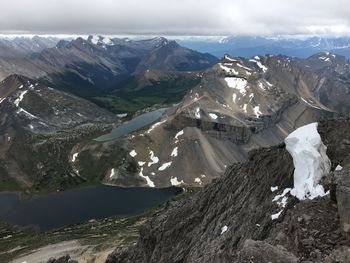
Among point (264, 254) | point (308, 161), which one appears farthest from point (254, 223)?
point (264, 254)

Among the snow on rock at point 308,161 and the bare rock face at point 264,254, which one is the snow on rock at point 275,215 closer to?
the snow on rock at point 308,161

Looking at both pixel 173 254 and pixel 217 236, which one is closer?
pixel 217 236

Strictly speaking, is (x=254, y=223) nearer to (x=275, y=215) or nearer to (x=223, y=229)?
(x=275, y=215)

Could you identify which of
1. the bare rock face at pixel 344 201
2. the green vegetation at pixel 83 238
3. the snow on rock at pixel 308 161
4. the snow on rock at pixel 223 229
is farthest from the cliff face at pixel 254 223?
the green vegetation at pixel 83 238

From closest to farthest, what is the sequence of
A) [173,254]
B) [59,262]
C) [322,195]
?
[322,195], [173,254], [59,262]

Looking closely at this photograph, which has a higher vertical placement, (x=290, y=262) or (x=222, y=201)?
(x=290, y=262)

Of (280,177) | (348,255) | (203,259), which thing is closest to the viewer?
(348,255)

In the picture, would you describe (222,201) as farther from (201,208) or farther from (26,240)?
(26,240)

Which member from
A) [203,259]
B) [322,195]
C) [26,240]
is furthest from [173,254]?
[26,240]
